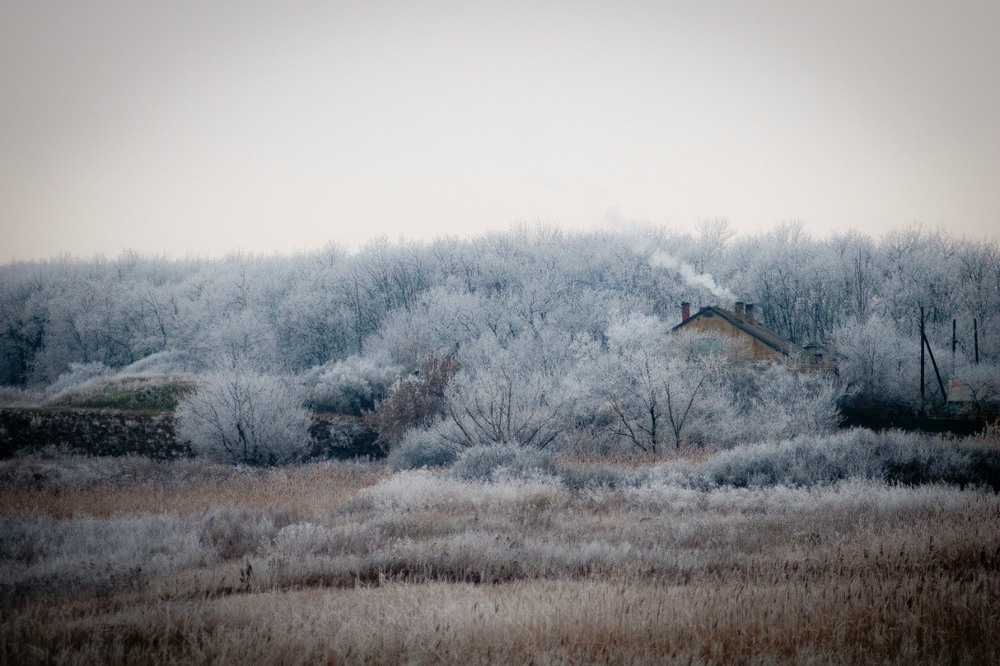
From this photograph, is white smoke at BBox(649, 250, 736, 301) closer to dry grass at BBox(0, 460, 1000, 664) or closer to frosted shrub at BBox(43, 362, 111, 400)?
dry grass at BBox(0, 460, 1000, 664)

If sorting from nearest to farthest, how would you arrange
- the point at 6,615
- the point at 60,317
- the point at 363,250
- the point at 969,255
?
the point at 6,615 < the point at 969,255 < the point at 60,317 < the point at 363,250

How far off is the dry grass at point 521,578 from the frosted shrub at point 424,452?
9.70 metres

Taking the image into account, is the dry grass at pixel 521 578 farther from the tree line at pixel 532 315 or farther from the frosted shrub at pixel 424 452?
the tree line at pixel 532 315

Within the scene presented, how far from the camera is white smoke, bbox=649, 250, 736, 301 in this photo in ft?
180

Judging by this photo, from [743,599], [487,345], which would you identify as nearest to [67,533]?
[743,599]

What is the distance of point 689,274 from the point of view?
5947cm

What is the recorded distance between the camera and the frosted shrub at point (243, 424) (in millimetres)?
29562

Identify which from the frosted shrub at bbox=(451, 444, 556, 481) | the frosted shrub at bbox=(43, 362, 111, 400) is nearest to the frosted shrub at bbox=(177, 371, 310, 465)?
the frosted shrub at bbox=(451, 444, 556, 481)

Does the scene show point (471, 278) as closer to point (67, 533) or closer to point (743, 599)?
point (67, 533)

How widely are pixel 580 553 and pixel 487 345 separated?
39045 millimetres

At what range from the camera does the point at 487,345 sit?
48.1 m

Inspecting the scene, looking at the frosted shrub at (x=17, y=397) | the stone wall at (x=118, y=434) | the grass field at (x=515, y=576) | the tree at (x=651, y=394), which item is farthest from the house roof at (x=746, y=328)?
the frosted shrub at (x=17, y=397)

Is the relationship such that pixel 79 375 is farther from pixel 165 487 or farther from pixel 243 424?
pixel 165 487

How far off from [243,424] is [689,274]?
42.5 m
